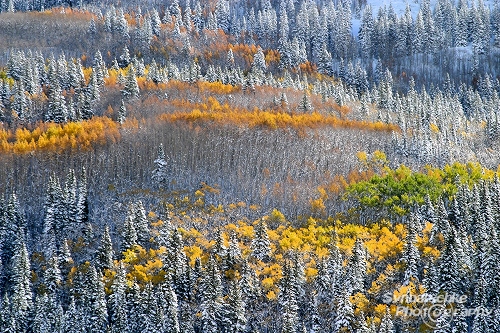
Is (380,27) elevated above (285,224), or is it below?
above

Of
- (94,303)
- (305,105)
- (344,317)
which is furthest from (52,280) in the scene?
(305,105)

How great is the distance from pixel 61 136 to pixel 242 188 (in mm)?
43112

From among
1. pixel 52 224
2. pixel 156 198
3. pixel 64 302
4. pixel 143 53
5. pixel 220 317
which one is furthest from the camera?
pixel 143 53

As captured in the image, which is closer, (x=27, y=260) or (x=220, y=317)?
(x=220, y=317)

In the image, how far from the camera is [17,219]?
94750 mm

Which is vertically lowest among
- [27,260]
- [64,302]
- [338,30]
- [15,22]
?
[64,302]

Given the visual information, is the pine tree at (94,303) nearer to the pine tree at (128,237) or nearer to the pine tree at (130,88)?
the pine tree at (128,237)

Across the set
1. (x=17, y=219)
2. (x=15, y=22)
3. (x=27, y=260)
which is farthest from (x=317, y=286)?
(x=15, y=22)

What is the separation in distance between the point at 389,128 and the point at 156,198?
193 feet

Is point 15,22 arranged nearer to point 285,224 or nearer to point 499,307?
point 285,224

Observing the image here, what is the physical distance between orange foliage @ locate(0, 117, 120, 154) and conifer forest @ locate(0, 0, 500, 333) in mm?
458

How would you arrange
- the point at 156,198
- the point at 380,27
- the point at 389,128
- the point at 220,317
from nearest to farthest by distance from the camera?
the point at 220,317 < the point at 156,198 < the point at 389,128 < the point at 380,27

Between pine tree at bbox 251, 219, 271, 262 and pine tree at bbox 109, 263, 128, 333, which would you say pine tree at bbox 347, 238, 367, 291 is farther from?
pine tree at bbox 109, 263, 128, 333

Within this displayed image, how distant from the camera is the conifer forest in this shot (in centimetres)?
7400
